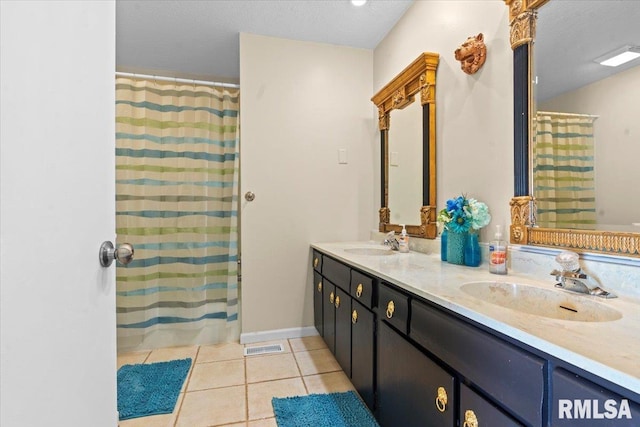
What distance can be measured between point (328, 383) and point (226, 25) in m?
2.58

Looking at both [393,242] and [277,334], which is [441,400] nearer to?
[393,242]

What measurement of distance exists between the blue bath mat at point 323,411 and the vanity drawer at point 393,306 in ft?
1.97

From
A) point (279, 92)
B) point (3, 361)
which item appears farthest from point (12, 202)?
point (279, 92)

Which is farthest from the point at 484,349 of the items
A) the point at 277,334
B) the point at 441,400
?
the point at 277,334

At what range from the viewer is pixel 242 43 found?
2439 mm

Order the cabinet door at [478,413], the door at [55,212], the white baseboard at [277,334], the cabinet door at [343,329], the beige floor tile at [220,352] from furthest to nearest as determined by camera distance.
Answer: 1. the white baseboard at [277,334]
2. the beige floor tile at [220,352]
3. the cabinet door at [343,329]
4. the cabinet door at [478,413]
5. the door at [55,212]

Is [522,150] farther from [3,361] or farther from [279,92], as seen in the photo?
[279,92]

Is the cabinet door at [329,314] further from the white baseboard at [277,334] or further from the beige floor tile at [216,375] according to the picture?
the beige floor tile at [216,375]

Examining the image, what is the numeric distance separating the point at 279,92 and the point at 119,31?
4.20 feet

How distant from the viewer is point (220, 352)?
7.67 feet

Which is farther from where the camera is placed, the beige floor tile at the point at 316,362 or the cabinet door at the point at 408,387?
the beige floor tile at the point at 316,362

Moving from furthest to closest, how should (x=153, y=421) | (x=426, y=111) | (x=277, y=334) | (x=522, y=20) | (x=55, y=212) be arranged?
(x=277, y=334)
(x=426, y=111)
(x=153, y=421)
(x=522, y=20)
(x=55, y=212)

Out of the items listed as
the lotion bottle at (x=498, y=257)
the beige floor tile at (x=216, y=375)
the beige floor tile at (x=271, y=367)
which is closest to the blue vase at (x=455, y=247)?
the lotion bottle at (x=498, y=257)

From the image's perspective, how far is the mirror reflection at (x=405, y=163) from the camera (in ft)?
6.70
